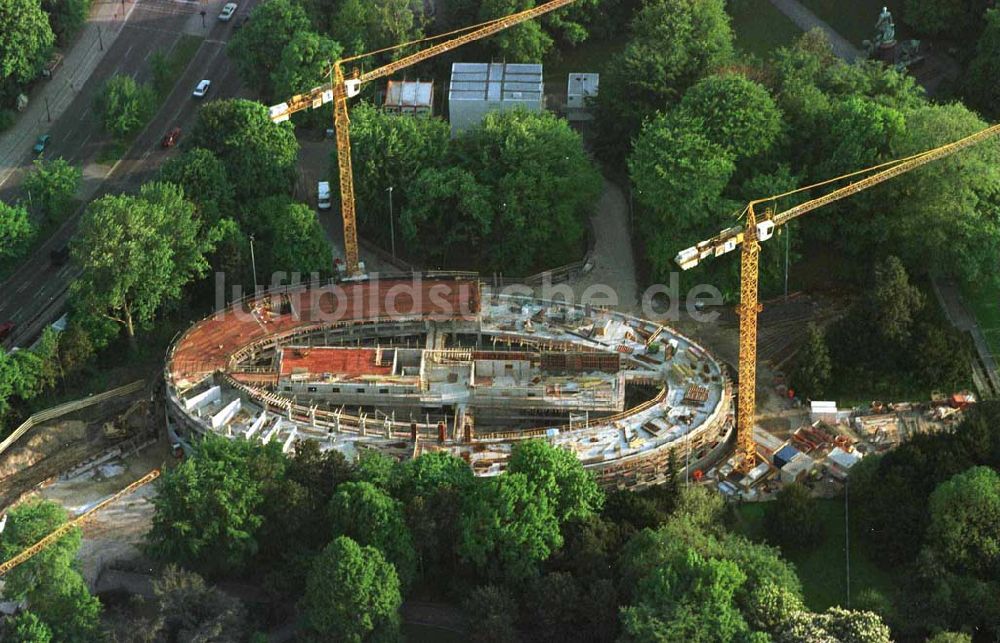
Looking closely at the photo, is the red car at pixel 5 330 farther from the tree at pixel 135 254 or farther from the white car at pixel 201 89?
the white car at pixel 201 89

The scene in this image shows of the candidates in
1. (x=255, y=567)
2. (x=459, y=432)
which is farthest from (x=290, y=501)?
(x=459, y=432)

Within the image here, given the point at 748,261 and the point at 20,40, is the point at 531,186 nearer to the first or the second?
the point at 748,261

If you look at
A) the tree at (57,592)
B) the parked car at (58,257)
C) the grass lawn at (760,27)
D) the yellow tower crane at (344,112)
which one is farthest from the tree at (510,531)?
the grass lawn at (760,27)

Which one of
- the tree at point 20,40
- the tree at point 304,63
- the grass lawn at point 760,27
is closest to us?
the tree at point 304,63

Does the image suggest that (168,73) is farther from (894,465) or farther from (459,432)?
(894,465)

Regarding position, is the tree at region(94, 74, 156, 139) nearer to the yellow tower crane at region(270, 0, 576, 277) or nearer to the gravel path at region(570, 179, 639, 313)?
the yellow tower crane at region(270, 0, 576, 277)

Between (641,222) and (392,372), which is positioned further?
(641,222)

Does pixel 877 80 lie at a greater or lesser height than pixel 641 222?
greater
